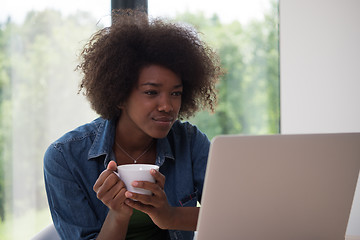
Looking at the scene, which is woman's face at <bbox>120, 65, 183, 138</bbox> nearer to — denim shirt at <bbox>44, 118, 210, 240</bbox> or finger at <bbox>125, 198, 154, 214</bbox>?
denim shirt at <bbox>44, 118, 210, 240</bbox>

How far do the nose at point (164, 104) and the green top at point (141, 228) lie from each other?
0.38m

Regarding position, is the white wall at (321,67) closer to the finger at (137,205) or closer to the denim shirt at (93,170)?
the denim shirt at (93,170)

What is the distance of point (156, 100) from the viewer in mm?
1476

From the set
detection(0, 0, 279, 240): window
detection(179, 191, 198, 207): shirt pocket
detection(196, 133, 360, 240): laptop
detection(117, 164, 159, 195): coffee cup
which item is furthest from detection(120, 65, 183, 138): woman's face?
detection(0, 0, 279, 240): window

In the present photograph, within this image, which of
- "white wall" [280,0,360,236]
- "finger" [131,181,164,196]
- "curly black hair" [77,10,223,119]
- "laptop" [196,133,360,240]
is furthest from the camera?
"white wall" [280,0,360,236]

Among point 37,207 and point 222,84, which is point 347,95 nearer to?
point 222,84

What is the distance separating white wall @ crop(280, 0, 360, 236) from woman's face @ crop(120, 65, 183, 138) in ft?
3.59

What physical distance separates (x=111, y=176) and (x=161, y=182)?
0.14 meters

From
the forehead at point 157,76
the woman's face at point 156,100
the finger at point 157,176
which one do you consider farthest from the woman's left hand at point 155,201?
the forehead at point 157,76

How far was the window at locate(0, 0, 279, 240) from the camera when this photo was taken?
8.23 ft

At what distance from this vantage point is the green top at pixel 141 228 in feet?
4.96

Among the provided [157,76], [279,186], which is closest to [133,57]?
[157,76]

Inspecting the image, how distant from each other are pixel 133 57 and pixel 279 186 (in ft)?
2.70

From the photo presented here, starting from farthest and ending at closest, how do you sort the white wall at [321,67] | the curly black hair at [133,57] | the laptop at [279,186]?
the white wall at [321,67]
the curly black hair at [133,57]
the laptop at [279,186]
